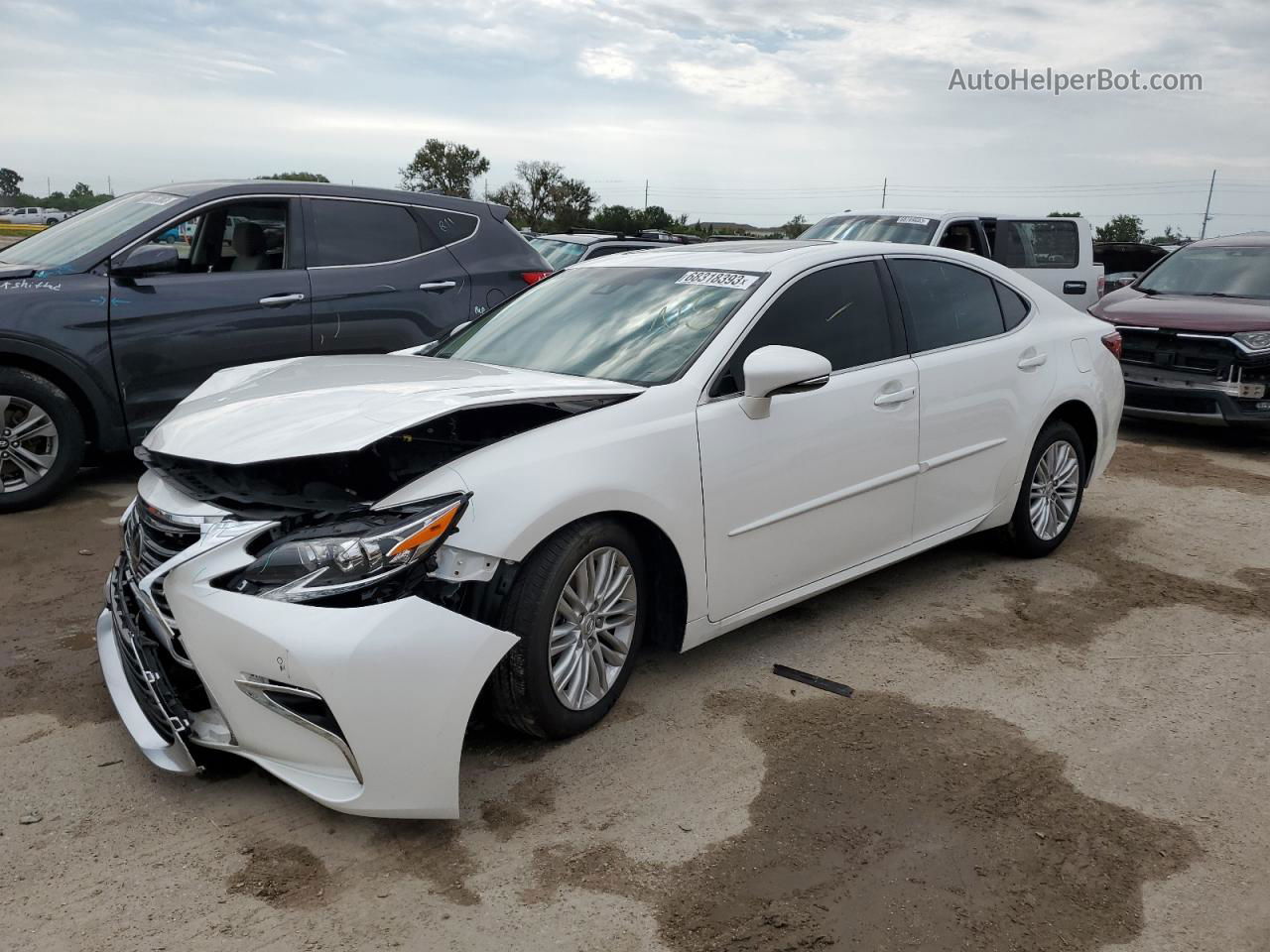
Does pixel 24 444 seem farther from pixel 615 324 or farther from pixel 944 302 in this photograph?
pixel 944 302

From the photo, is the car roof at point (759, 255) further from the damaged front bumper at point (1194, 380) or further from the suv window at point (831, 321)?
the damaged front bumper at point (1194, 380)

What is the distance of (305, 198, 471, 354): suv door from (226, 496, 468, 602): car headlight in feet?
13.4

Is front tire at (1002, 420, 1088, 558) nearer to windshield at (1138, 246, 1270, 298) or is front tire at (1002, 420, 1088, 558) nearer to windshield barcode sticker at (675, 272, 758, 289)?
windshield barcode sticker at (675, 272, 758, 289)

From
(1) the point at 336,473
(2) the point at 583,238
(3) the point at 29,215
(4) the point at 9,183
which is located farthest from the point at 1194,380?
(4) the point at 9,183

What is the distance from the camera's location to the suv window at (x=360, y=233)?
22.7ft

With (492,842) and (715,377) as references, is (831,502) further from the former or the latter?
(492,842)

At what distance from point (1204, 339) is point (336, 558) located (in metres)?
7.94

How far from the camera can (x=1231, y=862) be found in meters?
3.02

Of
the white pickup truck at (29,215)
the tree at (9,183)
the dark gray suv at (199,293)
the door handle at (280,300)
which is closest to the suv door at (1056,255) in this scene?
the dark gray suv at (199,293)

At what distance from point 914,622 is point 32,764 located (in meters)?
3.34

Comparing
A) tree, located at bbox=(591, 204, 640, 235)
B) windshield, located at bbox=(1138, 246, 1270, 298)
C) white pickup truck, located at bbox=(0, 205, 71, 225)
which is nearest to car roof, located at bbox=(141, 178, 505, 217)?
windshield, located at bbox=(1138, 246, 1270, 298)

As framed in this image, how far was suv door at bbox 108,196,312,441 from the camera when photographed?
6.17 metres

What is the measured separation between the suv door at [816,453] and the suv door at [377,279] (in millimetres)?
3478

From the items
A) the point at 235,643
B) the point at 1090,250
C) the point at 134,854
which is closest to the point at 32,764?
the point at 134,854
